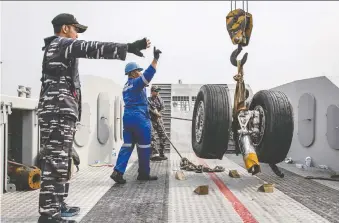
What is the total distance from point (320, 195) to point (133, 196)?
217cm

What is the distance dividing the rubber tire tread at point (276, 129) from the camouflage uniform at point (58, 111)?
2883mm

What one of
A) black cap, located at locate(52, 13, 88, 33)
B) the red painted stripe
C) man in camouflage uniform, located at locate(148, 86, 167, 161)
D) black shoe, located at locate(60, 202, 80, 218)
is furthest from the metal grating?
black cap, located at locate(52, 13, 88, 33)

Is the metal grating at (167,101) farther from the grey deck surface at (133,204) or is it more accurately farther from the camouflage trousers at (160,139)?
the grey deck surface at (133,204)

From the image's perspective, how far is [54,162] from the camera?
274 cm

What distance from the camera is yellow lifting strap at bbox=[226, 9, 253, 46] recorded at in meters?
5.36

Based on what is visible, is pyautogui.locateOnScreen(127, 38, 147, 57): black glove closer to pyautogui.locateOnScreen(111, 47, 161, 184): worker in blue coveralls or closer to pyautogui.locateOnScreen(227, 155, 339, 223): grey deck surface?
pyautogui.locateOnScreen(227, 155, 339, 223): grey deck surface

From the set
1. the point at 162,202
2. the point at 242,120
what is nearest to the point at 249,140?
the point at 242,120

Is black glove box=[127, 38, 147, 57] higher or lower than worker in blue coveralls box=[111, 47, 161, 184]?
higher

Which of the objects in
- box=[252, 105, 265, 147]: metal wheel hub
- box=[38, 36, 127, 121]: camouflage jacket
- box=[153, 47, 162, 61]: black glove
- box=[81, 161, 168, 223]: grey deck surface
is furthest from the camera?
box=[252, 105, 265, 147]: metal wheel hub

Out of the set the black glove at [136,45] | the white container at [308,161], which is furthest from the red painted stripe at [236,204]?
the white container at [308,161]

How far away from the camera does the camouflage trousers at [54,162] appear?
8.97 feet

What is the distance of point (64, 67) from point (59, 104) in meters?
0.30

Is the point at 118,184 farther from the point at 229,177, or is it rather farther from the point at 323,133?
the point at 323,133

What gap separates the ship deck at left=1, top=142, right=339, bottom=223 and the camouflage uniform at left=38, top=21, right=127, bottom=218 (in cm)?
43
